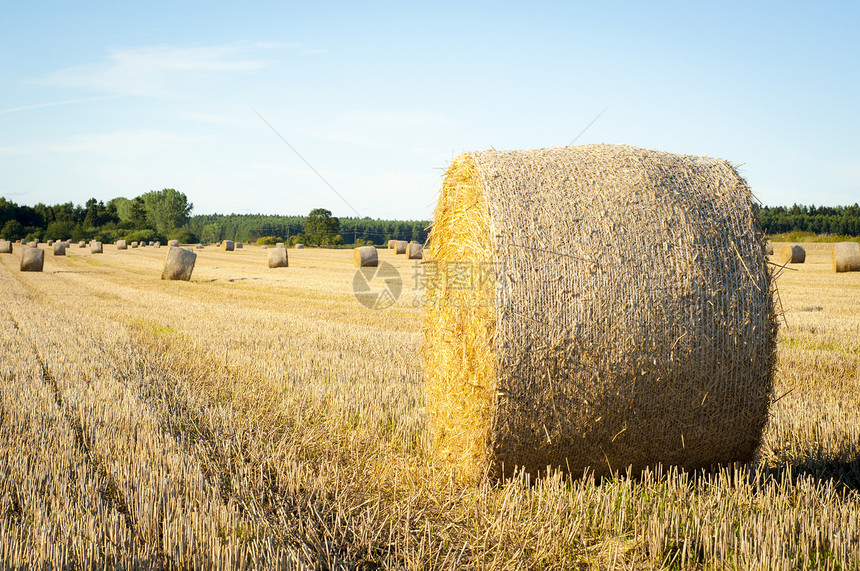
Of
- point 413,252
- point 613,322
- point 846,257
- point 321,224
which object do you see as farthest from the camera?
point 321,224

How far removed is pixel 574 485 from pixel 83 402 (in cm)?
413

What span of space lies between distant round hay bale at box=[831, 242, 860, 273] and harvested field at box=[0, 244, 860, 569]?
17829 mm

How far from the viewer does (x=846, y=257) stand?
2173 centimetres

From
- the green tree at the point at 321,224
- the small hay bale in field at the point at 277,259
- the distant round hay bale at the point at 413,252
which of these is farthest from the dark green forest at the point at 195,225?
the small hay bale in field at the point at 277,259

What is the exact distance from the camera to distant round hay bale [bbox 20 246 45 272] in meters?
23.7

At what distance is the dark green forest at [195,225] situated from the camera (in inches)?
2429

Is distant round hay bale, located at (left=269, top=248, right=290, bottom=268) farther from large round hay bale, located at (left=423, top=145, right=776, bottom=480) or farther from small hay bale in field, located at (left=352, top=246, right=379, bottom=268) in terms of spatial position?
large round hay bale, located at (left=423, top=145, right=776, bottom=480)

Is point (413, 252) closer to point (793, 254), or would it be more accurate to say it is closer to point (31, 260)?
point (31, 260)

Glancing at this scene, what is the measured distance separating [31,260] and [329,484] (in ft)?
83.8

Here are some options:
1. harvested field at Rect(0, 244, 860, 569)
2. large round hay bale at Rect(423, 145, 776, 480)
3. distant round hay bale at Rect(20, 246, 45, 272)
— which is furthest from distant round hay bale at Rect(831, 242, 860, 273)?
distant round hay bale at Rect(20, 246, 45, 272)

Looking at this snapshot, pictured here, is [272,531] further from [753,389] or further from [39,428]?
[753,389]

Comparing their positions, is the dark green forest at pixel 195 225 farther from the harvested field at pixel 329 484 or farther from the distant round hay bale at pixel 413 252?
the harvested field at pixel 329 484

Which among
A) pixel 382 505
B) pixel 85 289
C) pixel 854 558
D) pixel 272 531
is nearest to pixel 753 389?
pixel 854 558

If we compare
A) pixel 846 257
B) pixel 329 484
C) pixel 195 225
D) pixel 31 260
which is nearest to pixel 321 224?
pixel 195 225
